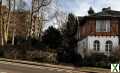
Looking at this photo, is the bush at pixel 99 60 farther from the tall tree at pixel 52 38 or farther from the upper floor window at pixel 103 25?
the tall tree at pixel 52 38

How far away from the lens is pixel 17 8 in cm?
6506

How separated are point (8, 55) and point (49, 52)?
20.2 ft

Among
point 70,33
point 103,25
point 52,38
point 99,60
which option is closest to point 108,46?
point 103,25

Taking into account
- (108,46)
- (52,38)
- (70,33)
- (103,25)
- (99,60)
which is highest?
(103,25)

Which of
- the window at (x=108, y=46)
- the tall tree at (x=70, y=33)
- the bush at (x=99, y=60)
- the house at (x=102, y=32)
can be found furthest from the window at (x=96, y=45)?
the tall tree at (x=70, y=33)

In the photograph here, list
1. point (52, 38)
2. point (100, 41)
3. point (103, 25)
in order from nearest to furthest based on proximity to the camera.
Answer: point (103, 25)
point (100, 41)
point (52, 38)

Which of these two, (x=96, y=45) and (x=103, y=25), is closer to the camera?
(x=103, y=25)

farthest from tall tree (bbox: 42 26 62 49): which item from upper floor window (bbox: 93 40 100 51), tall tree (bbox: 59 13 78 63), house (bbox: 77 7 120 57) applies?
upper floor window (bbox: 93 40 100 51)

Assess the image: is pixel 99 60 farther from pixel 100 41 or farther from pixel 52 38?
pixel 52 38

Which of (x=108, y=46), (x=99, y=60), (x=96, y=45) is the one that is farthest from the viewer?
(x=96, y=45)

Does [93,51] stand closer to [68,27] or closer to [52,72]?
[52,72]

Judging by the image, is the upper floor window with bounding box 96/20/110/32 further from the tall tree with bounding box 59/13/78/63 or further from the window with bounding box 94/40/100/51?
the tall tree with bounding box 59/13/78/63

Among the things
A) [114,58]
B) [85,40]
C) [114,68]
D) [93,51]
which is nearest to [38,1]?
[85,40]

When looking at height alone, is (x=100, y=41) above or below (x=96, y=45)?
above
